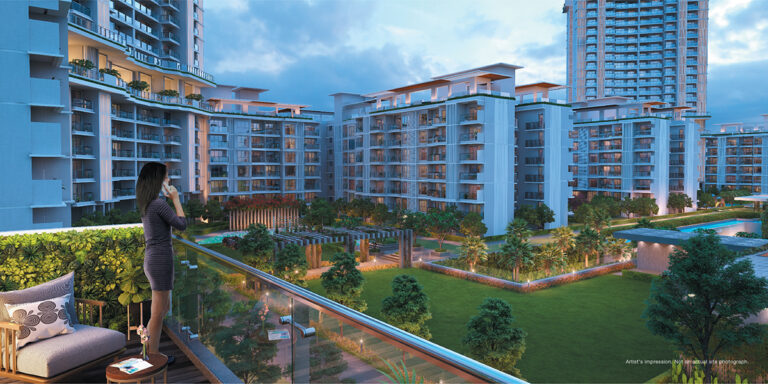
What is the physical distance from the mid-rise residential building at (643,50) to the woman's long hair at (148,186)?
295 feet

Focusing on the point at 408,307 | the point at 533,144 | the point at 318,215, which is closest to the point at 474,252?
the point at 408,307

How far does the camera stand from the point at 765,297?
1288 centimetres

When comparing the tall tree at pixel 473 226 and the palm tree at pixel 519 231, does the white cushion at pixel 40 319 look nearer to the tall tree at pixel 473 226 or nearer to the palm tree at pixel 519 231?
the palm tree at pixel 519 231

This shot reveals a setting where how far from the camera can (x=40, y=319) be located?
20.0 feet

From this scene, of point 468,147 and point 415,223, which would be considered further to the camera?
point 468,147

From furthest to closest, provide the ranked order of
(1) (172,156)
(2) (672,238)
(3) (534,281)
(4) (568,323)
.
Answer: (1) (172,156), (2) (672,238), (3) (534,281), (4) (568,323)

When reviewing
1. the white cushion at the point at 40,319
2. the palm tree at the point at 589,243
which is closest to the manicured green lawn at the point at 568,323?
the palm tree at the point at 589,243

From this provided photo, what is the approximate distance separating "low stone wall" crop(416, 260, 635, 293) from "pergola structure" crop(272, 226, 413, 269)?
149 centimetres

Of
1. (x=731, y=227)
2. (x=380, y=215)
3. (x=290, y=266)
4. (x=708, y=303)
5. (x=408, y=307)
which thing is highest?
(x=380, y=215)

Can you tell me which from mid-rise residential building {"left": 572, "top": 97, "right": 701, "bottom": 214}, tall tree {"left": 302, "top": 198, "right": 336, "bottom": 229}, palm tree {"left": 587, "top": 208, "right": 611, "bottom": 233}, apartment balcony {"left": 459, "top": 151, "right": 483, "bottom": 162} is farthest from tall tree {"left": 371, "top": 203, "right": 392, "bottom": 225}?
mid-rise residential building {"left": 572, "top": 97, "right": 701, "bottom": 214}

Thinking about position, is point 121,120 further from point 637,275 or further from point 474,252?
point 637,275

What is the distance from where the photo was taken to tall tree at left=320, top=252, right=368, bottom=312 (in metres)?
18.9

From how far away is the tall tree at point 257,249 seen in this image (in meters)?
23.6

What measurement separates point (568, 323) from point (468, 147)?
80.3 ft
